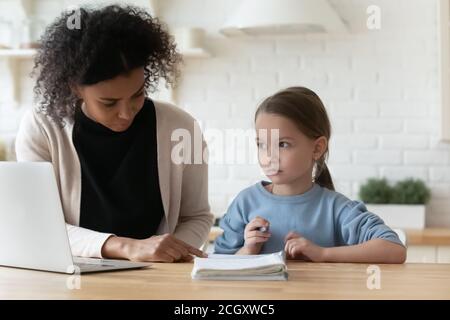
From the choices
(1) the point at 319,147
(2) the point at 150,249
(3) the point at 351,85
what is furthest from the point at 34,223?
(3) the point at 351,85

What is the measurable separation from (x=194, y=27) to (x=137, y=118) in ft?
6.15

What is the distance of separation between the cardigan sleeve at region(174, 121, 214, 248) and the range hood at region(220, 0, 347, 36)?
1.48 metres

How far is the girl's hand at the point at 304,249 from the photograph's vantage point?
5.92 ft

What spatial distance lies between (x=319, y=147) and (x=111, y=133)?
1.83 feet

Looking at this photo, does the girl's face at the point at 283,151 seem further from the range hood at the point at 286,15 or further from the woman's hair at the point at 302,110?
the range hood at the point at 286,15

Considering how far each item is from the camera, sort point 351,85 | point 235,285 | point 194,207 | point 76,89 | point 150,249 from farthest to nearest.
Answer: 1. point 351,85
2. point 194,207
3. point 76,89
4. point 150,249
5. point 235,285

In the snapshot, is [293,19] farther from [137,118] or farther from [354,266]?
[354,266]

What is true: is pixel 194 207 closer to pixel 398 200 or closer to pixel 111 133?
pixel 111 133

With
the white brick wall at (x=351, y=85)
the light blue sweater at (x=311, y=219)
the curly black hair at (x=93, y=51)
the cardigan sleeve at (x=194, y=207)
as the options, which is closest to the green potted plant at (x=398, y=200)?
the white brick wall at (x=351, y=85)

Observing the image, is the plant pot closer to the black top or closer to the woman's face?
the black top

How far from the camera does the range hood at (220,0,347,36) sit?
3516mm

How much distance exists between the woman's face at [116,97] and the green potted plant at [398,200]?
1.88m

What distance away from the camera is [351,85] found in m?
3.84
